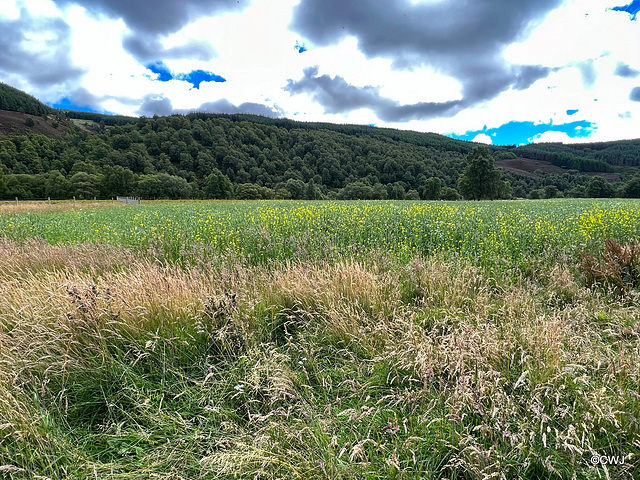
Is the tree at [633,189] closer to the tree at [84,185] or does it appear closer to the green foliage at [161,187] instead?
the green foliage at [161,187]

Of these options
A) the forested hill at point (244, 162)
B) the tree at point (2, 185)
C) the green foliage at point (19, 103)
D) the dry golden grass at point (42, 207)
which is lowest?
the dry golden grass at point (42, 207)

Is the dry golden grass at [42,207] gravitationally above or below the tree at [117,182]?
below

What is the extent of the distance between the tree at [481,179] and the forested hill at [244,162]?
16.5 m

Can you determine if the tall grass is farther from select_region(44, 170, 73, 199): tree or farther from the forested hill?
select_region(44, 170, 73, 199): tree

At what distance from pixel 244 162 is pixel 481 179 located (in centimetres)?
9197

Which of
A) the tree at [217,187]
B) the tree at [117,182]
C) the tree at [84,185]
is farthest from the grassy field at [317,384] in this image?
the tree at [117,182]

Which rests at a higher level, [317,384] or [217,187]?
[217,187]

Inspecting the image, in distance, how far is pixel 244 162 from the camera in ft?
407

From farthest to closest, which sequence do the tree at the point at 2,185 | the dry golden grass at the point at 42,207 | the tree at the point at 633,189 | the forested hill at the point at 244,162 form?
the forested hill at the point at 244,162 → the tree at the point at 2,185 → the tree at the point at 633,189 → the dry golden grass at the point at 42,207

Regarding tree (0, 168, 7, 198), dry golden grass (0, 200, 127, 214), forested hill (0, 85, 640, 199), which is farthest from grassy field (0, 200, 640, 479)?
tree (0, 168, 7, 198)

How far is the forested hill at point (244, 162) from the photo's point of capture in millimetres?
88188

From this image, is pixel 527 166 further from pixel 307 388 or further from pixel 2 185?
pixel 2 185

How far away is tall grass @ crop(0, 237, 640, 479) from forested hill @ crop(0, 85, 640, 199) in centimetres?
8738

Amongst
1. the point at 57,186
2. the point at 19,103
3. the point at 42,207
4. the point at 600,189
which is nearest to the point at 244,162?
A: the point at 57,186
